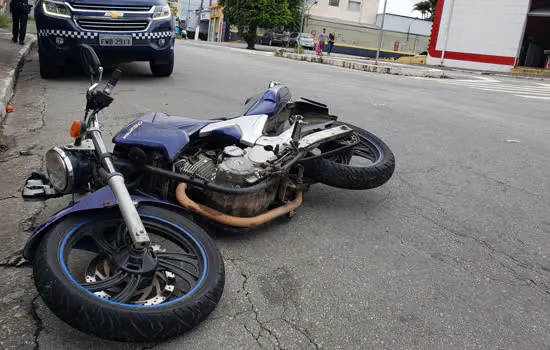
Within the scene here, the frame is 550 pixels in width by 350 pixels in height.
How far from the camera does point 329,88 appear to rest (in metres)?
9.56

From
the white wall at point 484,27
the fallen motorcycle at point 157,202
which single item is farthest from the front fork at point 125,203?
the white wall at point 484,27

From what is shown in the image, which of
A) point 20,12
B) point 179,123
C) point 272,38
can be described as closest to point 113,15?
point 179,123

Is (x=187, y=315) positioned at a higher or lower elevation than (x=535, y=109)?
lower

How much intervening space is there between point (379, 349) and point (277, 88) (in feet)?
7.38

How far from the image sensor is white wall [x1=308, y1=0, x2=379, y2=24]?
54.3m

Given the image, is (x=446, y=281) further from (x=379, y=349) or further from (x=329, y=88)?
(x=329, y=88)

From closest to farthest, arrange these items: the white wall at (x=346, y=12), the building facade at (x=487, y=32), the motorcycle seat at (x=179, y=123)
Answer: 1. the motorcycle seat at (x=179, y=123)
2. the building facade at (x=487, y=32)
3. the white wall at (x=346, y=12)

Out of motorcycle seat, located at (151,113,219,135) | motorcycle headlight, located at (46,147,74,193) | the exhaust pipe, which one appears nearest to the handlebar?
motorcycle headlight, located at (46,147,74,193)

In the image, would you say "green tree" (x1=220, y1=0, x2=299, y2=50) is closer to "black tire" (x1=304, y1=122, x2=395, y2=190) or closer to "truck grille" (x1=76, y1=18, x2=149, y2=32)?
"truck grille" (x1=76, y1=18, x2=149, y2=32)

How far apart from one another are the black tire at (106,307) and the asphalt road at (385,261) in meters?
0.15

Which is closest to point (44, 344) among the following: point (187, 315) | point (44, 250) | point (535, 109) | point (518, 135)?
point (44, 250)

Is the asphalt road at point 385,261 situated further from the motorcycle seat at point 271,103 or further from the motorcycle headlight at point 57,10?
the motorcycle headlight at point 57,10

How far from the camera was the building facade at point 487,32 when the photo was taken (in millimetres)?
25000

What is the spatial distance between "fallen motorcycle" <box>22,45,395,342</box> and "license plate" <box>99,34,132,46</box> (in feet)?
14.8
